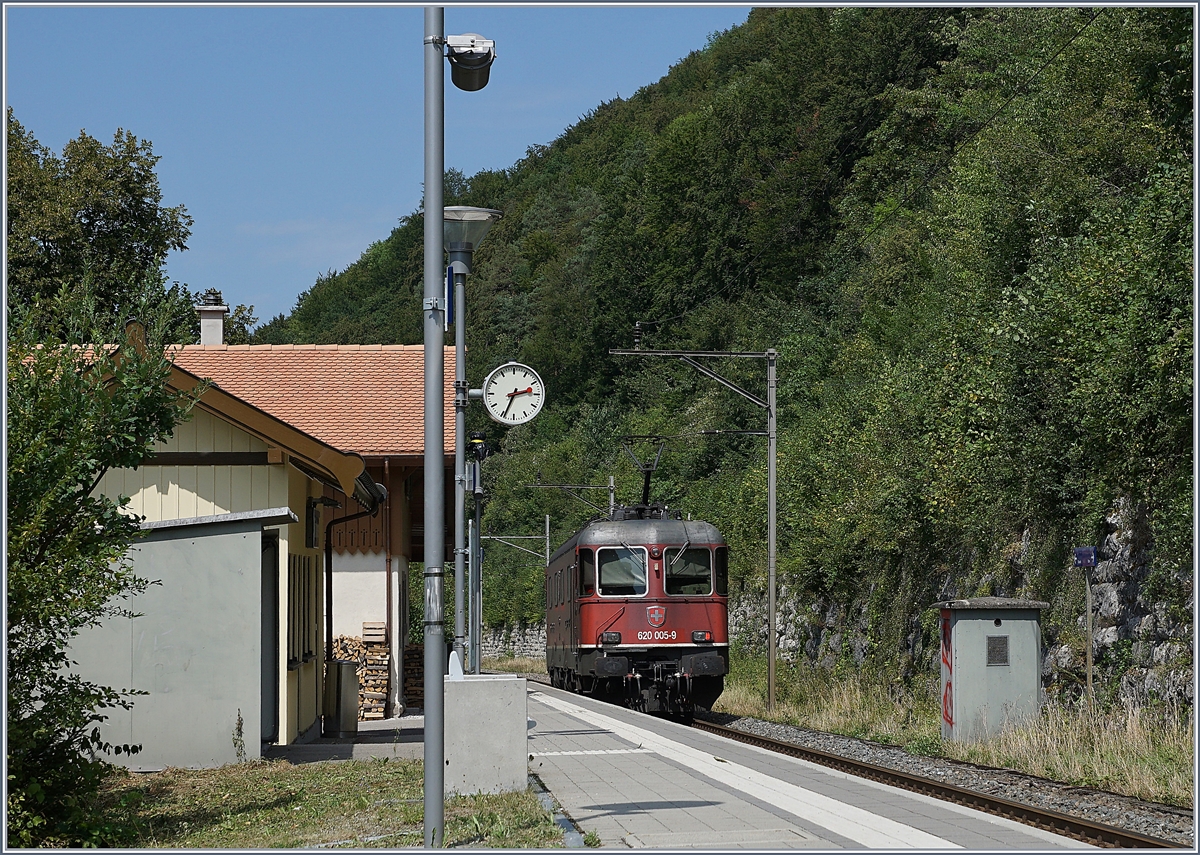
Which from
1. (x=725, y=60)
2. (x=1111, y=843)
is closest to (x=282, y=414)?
(x=1111, y=843)

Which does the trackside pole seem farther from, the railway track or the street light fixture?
the railway track

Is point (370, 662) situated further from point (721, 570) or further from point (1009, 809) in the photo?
point (1009, 809)

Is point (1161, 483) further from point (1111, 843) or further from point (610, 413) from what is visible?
point (610, 413)

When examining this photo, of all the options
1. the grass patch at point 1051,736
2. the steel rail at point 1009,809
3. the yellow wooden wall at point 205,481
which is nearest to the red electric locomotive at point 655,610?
the grass patch at point 1051,736

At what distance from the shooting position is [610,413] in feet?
232

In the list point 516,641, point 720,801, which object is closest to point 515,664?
point 516,641

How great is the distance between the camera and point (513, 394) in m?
10.9

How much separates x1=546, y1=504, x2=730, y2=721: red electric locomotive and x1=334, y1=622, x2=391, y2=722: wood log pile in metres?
3.31

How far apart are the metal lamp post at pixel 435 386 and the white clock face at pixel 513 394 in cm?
301

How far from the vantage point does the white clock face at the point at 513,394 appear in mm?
10773

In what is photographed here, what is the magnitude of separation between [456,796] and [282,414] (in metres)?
14.2

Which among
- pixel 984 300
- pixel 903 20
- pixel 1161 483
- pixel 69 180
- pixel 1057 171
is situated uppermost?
pixel 903 20

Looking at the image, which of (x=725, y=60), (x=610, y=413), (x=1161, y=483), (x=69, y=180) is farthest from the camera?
(x=725, y=60)

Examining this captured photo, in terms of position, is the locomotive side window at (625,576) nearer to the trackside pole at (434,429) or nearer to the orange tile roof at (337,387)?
the orange tile roof at (337,387)
